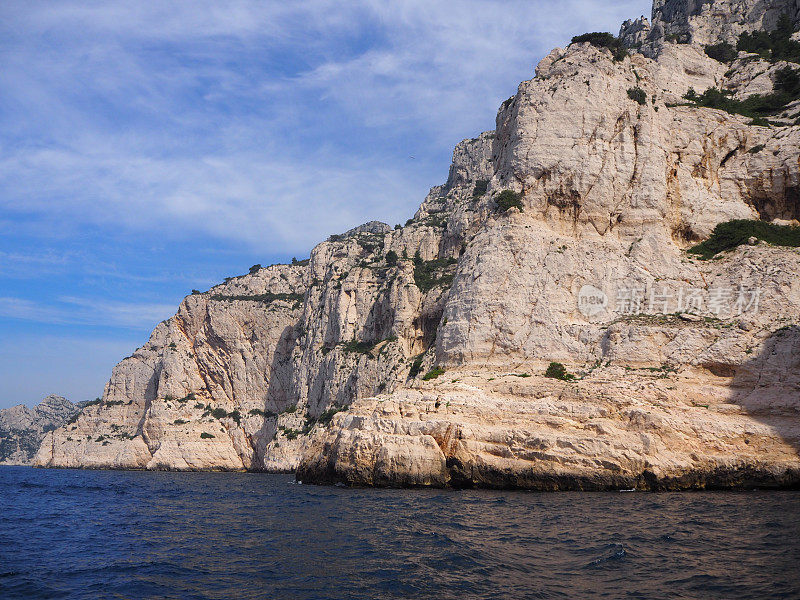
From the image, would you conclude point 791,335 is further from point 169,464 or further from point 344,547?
point 169,464

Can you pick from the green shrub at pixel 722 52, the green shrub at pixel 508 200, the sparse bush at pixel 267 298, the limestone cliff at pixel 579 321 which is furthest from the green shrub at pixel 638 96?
the sparse bush at pixel 267 298

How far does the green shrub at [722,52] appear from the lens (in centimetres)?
6183

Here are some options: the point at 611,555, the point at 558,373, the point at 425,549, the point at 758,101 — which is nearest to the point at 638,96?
the point at 758,101

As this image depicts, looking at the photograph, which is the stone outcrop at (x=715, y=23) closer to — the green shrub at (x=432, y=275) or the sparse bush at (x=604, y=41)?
the sparse bush at (x=604, y=41)

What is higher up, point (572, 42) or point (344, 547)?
point (572, 42)

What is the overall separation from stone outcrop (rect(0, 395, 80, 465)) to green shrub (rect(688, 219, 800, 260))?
135040 mm

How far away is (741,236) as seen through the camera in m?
41.4

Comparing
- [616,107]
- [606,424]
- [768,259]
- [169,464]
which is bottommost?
[169,464]

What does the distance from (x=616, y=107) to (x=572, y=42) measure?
9499 millimetres

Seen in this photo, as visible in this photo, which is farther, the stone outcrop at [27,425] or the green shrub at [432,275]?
the stone outcrop at [27,425]

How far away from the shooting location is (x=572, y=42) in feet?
170

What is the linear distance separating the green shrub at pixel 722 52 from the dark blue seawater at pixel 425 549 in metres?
52.1

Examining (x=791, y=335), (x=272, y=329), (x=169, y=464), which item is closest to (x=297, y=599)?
(x=791, y=335)

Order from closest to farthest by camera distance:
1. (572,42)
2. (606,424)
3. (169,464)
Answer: (606,424) < (572,42) < (169,464)
